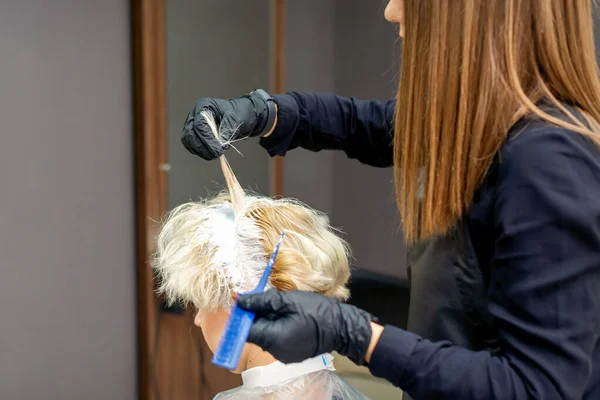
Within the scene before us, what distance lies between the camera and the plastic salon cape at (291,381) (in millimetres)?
1104

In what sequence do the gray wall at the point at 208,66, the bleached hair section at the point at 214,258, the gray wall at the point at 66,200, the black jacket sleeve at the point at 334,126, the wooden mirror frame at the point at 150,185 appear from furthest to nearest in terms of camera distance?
the gray wall at the point at 208,66
the wooden mirror frame at the point at 150,185
the gray wall at the point at 66,200
the black jacket sleeve at the point at 334,126
the bleached hair section at the point at 214,258

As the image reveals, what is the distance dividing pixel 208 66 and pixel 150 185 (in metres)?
0.49

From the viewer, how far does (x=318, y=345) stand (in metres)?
0.75

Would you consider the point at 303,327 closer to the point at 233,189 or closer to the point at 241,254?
the point at 241,254

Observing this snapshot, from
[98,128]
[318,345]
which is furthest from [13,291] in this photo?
[318,345]

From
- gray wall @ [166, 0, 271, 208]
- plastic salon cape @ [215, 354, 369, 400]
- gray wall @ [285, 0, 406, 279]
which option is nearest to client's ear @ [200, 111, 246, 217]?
plastic salon cape @ [215, 354, 369, 400]

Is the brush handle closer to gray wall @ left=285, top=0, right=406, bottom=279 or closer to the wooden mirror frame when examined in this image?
the wooden mirror frame

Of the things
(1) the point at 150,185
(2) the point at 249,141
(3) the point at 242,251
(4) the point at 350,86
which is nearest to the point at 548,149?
(3) the point at 242,251

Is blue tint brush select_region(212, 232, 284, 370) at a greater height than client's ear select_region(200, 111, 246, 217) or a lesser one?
lesser

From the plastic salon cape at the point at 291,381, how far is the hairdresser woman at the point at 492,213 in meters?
0.29

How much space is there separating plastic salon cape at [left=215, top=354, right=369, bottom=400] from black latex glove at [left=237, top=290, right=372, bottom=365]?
0.36 m

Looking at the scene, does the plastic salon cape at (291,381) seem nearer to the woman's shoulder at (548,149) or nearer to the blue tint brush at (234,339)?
the blue tint brush at (234,339)

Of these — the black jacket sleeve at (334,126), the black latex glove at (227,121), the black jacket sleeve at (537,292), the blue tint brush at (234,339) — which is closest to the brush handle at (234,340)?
the blue tint brush at (234,339)

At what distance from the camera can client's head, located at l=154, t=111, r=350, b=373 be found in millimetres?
1084
